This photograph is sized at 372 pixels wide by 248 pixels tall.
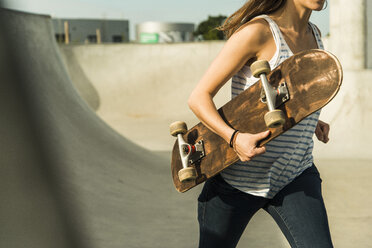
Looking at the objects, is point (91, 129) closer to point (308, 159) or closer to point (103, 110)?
point (308, 159)

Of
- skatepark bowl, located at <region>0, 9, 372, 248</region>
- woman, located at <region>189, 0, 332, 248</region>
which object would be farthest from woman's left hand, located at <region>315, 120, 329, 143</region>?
skatepark bowl, located at <region>0, 9, 372, 248</region>

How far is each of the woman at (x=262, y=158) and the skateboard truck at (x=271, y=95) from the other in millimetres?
126

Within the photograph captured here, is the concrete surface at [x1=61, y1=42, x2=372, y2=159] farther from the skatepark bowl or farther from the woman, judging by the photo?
the woman

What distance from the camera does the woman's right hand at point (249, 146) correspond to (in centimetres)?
170

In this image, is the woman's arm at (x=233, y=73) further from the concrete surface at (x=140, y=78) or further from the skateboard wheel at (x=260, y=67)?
the concrete surface at (x=140, y=78)

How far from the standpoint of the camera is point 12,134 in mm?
4180

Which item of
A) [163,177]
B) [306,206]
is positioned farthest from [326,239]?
[163,177]

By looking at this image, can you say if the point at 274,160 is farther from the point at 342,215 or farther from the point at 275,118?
the point at 342,215

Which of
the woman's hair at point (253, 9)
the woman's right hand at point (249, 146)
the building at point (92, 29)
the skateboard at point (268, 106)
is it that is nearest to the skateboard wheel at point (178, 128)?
the skateboard at point (268, 106)

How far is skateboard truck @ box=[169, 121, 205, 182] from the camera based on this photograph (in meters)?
1.89

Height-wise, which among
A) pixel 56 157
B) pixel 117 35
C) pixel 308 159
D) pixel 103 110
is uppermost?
pixel 308 159

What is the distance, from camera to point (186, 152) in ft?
6.51

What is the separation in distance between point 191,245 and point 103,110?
1230 centimetres

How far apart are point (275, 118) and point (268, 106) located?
0.08 metres
